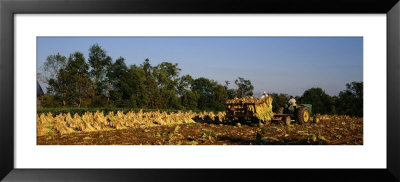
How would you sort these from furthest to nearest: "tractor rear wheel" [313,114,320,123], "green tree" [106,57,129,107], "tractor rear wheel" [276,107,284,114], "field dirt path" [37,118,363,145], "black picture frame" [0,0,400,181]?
"tractor rear wheel" [313,114,320,123] → "tractor rear wheel" [276,107,284,114] → "green tree" [106,57,129,107] → "field dirt path" [37,118,363,145] → "black picture frame" [0,0,400,181]

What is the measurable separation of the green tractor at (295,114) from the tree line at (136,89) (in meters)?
0.82

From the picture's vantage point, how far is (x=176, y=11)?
513 cm

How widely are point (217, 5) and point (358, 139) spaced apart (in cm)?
354

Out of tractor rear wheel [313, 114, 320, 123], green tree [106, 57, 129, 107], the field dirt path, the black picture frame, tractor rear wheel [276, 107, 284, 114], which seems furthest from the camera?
tractor rear wheel [313, 114, 320, 123]

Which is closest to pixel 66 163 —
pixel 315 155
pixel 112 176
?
pixel 112 176

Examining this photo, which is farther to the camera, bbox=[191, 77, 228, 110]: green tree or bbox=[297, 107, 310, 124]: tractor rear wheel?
bbox=[297, 107, 310, 124]: tractor rear wheel

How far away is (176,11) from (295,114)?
4.40 meters

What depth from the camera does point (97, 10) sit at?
5.12m

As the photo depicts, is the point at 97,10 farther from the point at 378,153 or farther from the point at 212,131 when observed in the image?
the point at 378,153

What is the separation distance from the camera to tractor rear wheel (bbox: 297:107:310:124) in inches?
318

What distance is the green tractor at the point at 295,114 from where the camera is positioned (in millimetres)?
8047

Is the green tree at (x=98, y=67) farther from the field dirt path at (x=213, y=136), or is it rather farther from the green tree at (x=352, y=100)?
the green tree at (x=352, y=100)

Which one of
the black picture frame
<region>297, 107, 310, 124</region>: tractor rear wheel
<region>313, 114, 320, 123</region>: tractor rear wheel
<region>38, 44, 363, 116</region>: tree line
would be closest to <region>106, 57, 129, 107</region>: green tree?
<region>38, 44, 363, 116</region>: tree line

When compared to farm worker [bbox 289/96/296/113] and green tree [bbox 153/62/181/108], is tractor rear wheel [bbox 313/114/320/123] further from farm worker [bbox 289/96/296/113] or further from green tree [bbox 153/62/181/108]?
green tree [bbox 153/62/181/108]
